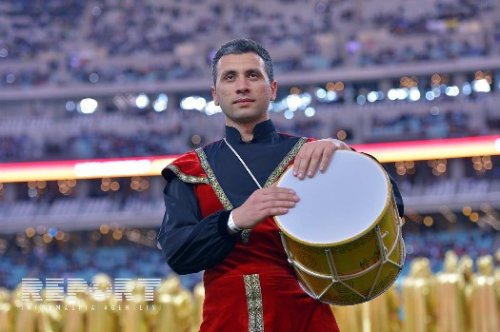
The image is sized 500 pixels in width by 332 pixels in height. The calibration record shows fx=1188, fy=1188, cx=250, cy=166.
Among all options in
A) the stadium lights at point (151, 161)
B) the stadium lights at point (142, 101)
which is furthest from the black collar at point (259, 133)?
the stadium lights at point (142, 101)

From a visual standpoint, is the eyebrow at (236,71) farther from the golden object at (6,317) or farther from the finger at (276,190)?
the golden object at (6,317)

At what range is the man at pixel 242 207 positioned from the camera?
3137 millimetres

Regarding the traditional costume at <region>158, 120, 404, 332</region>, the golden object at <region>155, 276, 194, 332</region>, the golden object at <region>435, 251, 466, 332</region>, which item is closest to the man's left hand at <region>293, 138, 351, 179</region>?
the traditional costume at <region>158, 120, 404, 332</region>

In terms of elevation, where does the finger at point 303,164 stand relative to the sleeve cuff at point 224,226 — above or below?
above

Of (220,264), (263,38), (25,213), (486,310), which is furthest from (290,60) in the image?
(220,264)

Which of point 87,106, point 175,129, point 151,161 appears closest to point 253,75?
point 151,161

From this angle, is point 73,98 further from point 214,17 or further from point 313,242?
point 313,242

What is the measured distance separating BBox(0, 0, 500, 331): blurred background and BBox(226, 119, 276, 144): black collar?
1189 inches

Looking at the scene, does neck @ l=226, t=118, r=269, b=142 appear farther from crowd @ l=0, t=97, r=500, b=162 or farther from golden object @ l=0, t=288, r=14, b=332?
crowd @ l=0, t=97, r=500, b=162

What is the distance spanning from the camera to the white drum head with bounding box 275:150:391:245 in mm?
3021

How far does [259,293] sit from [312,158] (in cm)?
41

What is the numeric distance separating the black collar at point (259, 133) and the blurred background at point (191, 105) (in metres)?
30.2

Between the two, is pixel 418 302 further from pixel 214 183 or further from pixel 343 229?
pixel 343 229

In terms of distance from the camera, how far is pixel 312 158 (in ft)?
10.3
